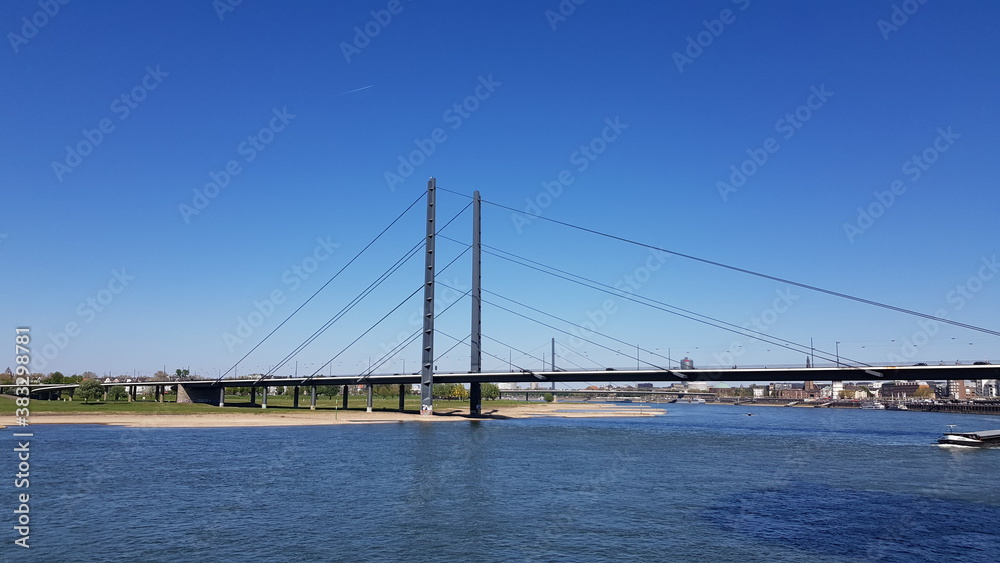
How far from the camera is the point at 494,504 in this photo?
3822 cm

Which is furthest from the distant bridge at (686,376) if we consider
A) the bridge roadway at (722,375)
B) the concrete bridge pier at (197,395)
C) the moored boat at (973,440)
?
the moored boat at (973,440)

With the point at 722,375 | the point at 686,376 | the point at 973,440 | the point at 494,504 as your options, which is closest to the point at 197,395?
the point at 686,376

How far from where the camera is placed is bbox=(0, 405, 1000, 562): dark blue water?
28312mm

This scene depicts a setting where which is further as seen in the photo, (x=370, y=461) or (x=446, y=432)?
(x=446, y=432)

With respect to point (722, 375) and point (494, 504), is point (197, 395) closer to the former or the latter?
point (722, 375)

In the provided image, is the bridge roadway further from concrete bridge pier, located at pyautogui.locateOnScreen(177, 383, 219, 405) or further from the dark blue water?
concrete bridge pier, located at pyautogui.locateOnScreen(177, 383, 219, 405)

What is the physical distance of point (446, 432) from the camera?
93312 millimetres

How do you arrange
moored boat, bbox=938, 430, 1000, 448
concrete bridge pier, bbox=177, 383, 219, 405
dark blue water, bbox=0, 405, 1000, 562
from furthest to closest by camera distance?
concrete bridge pier, bbox=177, 383, 219, 405
moored boat, bbox=938, 430, 1000, 448
dark blue water, bbox=0, 405, 1000, 562

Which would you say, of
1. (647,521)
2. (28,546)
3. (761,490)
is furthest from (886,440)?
(28,546)

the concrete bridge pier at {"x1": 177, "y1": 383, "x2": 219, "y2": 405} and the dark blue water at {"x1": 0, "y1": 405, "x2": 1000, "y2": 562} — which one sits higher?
the dark blue water at {"x1": 0, "y1": 405, "x2": 1000, "y2": 562}

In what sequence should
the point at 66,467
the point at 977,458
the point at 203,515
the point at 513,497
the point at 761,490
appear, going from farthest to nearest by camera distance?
the point at 977,458
the point at 66,467
the point at 761,490
the point at 513,497
the point at 203,515

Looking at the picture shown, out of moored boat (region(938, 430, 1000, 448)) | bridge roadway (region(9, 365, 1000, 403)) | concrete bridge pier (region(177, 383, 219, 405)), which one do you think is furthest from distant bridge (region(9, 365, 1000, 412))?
moored boat (region(938, 430, 1000, 448))

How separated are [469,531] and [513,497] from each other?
31.0ft

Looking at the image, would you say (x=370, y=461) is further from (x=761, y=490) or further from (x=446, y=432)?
(x=446, y=432)
